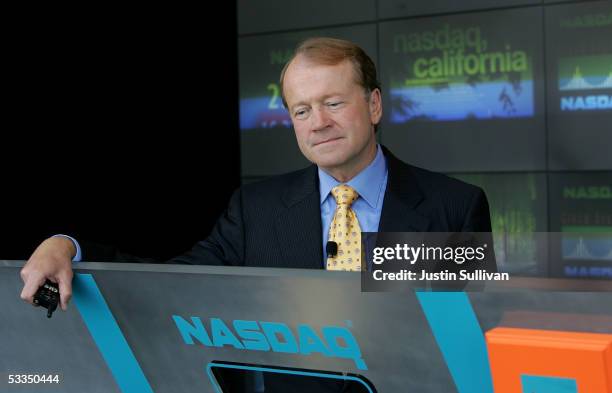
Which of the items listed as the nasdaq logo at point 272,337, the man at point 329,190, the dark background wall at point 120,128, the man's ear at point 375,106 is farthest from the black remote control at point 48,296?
the dark background wall at point 120,128

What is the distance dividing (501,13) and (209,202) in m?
2.52

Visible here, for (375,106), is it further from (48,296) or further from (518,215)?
(518,215)

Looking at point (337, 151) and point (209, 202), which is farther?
point (209, 202)

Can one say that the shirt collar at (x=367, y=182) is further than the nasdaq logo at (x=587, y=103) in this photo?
No

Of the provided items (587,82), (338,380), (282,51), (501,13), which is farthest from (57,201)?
(338,380)

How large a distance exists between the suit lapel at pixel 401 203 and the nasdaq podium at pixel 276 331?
0.79 meters

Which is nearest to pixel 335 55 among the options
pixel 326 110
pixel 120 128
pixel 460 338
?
pixel 326 110

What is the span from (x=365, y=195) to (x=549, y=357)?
105 cm

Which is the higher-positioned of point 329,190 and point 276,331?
point 329,190

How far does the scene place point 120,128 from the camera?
5.59 m

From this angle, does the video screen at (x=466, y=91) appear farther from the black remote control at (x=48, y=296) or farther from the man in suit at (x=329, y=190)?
the black remote control at (x=48, y=296)

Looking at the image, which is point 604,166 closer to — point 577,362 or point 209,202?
point 209,202

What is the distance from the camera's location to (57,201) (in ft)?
17.1

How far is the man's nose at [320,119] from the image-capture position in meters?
1.71
